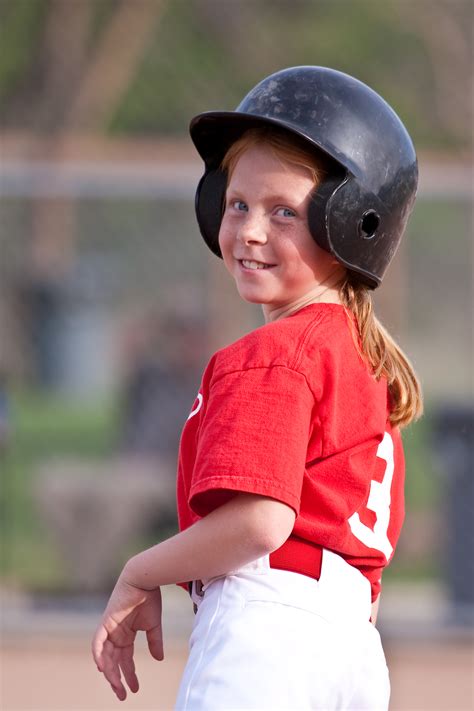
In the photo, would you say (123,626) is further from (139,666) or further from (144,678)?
(139,666)

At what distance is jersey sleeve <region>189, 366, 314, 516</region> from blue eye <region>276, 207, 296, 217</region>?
0.36 metres

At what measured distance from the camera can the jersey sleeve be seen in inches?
87.7

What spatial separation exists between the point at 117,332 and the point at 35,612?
3.36 m

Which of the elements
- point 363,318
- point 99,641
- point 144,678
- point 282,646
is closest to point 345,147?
point 363,318

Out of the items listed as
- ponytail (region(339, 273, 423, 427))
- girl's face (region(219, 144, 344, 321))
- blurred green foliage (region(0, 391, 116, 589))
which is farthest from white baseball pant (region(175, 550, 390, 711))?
blurred green foliage (region(0, 391, 116, 589))

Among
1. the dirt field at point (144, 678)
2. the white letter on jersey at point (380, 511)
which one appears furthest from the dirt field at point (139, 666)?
the white letter on jersey at point (380, 511)

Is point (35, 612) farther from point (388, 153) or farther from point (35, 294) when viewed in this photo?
point (388, 153)

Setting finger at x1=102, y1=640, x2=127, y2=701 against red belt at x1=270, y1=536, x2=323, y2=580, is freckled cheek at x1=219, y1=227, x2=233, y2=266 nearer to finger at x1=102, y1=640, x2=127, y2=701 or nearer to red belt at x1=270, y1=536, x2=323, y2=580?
red belt at x1=270, y1=536, x2=323, y2=580

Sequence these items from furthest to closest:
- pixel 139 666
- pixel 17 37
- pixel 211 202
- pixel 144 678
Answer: pixel 17 37, pixel 139 666, pixel 144 678, pixel 211 202

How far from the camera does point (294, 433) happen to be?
2.26 meters

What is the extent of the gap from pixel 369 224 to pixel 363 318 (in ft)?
0.62

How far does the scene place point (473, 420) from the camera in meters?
7.00

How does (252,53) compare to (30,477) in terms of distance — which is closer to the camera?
(30,477)

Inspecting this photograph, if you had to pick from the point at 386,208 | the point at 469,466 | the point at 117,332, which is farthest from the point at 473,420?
the point at 386,208
